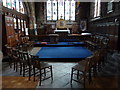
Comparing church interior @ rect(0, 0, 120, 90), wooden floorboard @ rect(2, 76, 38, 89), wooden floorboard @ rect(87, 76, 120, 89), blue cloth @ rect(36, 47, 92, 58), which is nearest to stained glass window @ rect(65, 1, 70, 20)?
church interior @ rect(0, 0, 120, 90)

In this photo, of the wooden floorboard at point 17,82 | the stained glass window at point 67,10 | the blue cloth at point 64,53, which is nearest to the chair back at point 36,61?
the wooden floorboard at point 17,82

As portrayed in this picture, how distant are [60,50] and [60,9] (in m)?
7.53

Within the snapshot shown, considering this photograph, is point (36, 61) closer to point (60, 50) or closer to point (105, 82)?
point (105, 82)

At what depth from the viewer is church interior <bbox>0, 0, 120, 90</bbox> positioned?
9.78 ft

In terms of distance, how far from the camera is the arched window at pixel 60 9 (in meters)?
12.7

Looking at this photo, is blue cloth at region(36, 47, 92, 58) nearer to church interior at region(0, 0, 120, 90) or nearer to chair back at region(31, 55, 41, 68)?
church interior at region(0, 0, 120, 90)

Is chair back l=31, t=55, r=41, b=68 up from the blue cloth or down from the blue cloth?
up

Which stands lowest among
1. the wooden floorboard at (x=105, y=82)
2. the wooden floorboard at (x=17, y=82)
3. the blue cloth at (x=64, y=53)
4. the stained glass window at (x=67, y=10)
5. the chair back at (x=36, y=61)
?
the wooden floorboard at (x=17, y=82)

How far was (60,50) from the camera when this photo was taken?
6.71 metres

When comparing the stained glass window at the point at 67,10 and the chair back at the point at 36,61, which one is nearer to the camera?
the chair back at the point at 36,61

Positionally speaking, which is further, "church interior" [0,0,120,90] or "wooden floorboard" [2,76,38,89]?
"church interior" [0,0,120,90]

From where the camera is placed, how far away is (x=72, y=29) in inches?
491

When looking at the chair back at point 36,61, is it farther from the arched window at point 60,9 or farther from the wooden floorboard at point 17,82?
the arched window at point 60,9

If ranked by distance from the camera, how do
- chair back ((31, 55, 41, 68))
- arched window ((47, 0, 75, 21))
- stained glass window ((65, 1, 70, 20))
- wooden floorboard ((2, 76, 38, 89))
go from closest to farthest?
wooden floorboard ((2, 76, 38, 89)) < chair back ((31, 55, 41, 68)) < arched window ((47, 0, 75, 21)) < stained glass window ((65, 1, 70, 20))
